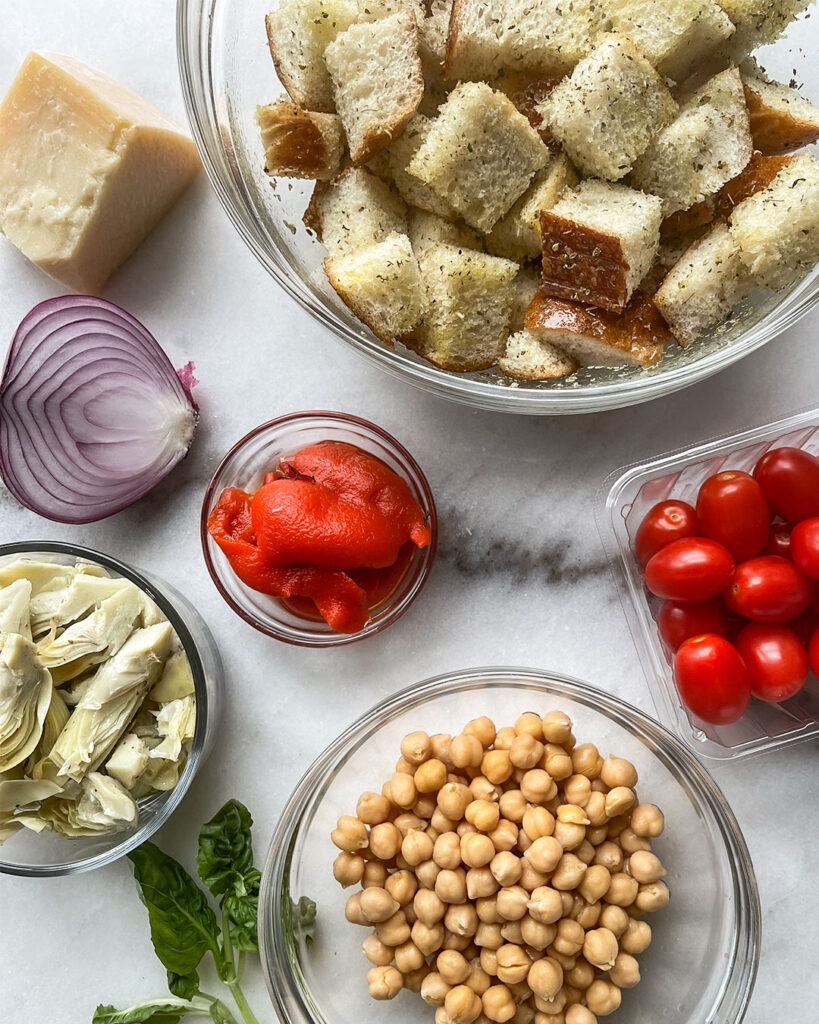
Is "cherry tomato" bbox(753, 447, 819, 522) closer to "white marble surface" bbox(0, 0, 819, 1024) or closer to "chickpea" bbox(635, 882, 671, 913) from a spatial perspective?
"white marble surface" bbox(0, 0, 819, 1024)

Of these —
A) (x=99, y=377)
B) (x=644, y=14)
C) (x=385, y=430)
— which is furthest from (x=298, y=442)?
(x=644, y=14)

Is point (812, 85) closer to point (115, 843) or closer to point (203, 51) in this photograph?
point (203, 51)

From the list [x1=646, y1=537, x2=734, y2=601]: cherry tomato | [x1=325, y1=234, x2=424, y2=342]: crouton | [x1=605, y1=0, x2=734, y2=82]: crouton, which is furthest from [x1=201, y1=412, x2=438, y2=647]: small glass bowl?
[x1=605, y1=0, x2=734, y2=82]: crouton

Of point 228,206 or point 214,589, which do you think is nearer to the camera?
point 228,206

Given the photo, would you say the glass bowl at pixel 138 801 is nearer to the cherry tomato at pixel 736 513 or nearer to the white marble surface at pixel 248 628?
the white marble surface at pixel 248 628

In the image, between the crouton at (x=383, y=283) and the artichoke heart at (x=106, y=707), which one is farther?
the artichoke heart at (x=106, y=707)

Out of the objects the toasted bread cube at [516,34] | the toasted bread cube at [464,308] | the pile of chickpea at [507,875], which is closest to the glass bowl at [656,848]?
the pile of chickpea at [507,875]
